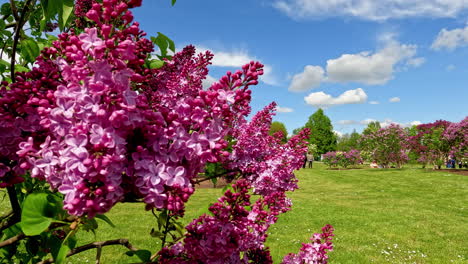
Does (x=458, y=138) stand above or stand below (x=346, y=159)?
above

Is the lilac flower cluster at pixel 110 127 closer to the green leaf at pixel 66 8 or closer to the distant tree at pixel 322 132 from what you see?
the green leaf at pixel 66 8

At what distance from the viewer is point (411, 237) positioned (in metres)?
10.5

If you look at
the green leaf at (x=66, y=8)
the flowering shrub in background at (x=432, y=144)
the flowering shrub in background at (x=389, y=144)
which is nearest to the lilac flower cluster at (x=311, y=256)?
the green leaf at (x=66, y=8)

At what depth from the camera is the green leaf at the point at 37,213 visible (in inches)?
56.3

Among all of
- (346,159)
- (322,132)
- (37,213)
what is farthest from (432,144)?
(37,213)

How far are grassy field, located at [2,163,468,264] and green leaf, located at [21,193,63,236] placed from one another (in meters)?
2.87

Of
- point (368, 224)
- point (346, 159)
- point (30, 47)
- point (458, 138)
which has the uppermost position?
point (458, 138)

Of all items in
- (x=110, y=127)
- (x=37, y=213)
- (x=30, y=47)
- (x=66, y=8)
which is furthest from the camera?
(x=30, y=47)

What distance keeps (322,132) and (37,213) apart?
64243 millimetres

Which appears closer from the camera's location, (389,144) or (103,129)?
(103,129)

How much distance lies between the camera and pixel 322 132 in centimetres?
6306

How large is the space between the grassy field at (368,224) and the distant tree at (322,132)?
135ft

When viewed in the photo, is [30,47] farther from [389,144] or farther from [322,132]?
[322,132]

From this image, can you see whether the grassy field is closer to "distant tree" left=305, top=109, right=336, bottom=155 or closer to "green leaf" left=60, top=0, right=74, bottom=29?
"green leaf" left=60, top=0, right=74, bottom=29
